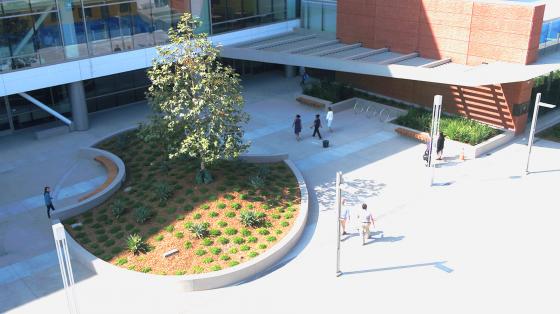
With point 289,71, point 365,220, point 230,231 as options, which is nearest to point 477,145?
point 365,220

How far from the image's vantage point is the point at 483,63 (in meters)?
25.3

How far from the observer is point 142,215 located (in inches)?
701

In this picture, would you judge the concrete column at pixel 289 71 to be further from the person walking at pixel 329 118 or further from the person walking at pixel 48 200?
the person walking at pixel 48 200

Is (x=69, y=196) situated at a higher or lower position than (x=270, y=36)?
lower

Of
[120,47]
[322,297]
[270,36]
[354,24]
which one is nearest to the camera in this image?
[322,297]

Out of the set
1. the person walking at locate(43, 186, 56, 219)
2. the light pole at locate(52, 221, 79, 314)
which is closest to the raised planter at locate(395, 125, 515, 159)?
the person walking at locate(43, 186, 56, 219)

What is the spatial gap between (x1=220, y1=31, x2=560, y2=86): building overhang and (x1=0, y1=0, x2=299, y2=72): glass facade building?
354 centimetres

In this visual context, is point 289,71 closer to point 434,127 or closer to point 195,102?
point 434,127

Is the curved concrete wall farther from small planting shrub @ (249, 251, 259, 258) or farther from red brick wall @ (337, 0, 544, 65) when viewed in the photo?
red brick wall @ (337, 0, 544, 65)

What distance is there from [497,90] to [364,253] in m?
11.9

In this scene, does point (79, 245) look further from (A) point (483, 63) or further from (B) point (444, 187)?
(A) point (483, 63)

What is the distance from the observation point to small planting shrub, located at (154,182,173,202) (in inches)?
741

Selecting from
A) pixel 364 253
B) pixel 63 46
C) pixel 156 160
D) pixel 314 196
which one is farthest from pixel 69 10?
pixel 364 253

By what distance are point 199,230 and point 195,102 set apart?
4.13m
